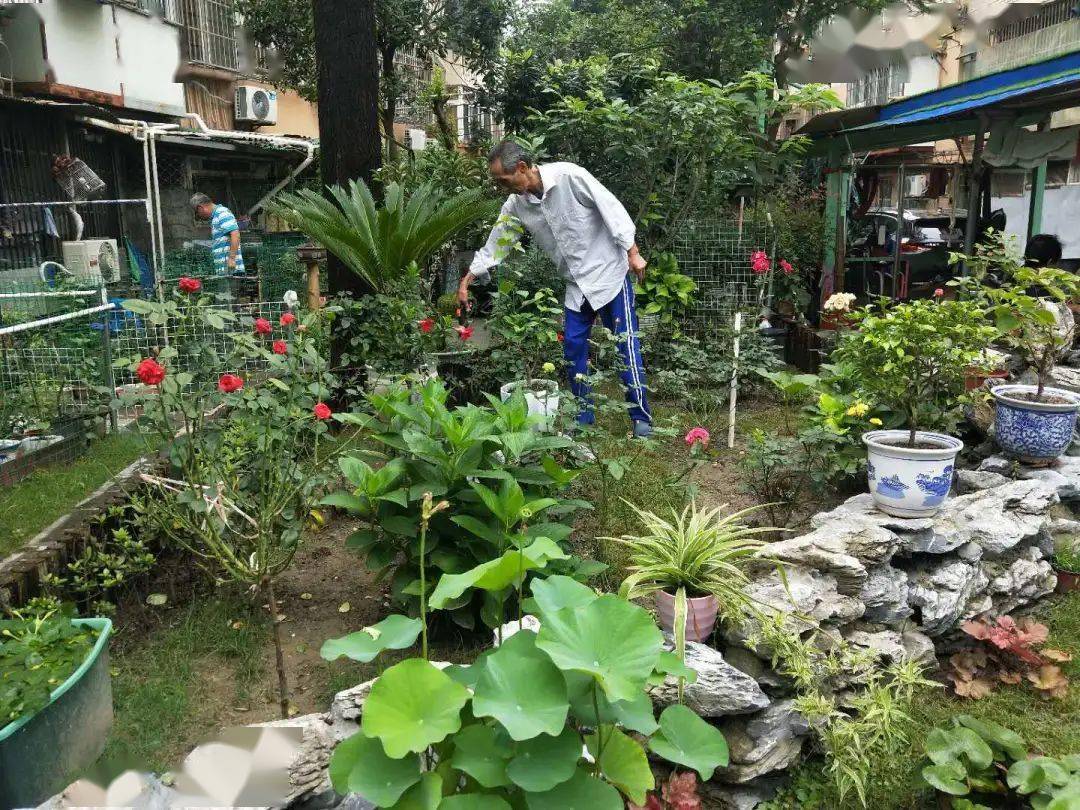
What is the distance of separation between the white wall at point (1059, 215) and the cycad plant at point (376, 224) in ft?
46.7

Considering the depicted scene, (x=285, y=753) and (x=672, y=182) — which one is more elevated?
(x=672, y=182)

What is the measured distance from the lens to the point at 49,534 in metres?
3.66

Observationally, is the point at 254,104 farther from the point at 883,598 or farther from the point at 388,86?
the point at 883,598

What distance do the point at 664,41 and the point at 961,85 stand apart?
5.87 m

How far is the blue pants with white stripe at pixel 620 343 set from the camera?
5352mm

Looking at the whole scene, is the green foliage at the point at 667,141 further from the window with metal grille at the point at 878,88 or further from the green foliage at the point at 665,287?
the window with metal grille at the point at 878,88

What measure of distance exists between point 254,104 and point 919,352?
15.7m

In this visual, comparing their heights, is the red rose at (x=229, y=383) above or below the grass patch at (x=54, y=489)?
above

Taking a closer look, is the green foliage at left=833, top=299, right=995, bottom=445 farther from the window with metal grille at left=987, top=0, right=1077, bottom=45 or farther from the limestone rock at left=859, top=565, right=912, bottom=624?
the window with metal grille at left=987, top=0, right=1077, bottom=45

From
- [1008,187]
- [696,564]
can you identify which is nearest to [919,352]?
[696,564]

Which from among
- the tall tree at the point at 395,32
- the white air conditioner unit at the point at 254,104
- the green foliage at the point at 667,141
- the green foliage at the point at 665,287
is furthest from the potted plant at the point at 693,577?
the white air conditioner unit at the point at 254,104

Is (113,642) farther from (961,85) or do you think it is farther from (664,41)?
(664,41)

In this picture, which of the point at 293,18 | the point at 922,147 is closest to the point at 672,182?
the point at 293,18

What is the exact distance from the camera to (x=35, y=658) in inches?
99.8
